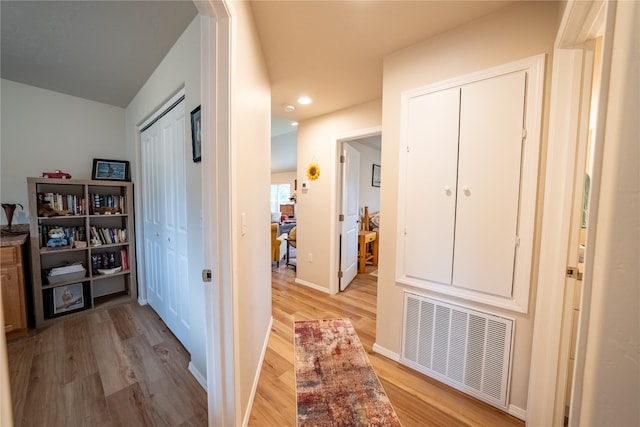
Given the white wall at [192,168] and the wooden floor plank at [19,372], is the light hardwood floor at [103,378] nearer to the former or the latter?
the wooden floor plank at [19,372]

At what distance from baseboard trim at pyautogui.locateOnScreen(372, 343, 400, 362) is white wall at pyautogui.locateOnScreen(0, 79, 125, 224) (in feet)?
11.6

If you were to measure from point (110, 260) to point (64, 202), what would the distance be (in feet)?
2.45

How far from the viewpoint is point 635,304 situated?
1.16 ft

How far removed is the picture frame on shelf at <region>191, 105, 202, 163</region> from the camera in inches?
57.4

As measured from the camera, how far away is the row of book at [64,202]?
2.27 meters

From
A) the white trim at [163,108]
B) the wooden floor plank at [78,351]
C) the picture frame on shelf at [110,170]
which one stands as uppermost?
the white trim at [163,108]

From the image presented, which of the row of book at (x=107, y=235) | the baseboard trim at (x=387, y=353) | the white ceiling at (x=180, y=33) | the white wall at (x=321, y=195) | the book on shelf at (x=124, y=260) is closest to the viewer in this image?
the white ceiling at (x=180, y=33)

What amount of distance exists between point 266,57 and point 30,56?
1865 mm

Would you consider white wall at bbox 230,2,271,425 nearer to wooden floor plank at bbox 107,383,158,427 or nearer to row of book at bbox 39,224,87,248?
wooden floor plank at bbox 107,383,158,427

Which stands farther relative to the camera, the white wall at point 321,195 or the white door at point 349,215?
the white door at point 349,215

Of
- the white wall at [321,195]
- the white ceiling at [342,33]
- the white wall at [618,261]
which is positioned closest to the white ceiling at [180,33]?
the white ceiling at [342,33]

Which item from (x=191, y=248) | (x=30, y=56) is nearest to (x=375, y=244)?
(x=191, y=248)

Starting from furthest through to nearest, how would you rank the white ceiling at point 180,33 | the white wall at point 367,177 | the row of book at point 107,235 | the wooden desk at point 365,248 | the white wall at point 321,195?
the white wall at point 367,177 < the wooden desk at point 365,248 < the white wall at point 321,195 < the row of book at point 107,235 < the white ceiling at point 180,33

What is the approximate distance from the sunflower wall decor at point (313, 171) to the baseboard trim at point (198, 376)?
7.61 ft
